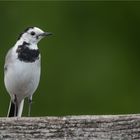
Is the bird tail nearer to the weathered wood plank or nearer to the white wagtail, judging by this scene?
the white wagtail

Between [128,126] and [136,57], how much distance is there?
7.86 m

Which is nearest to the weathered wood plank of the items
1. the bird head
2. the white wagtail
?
the white wagtail

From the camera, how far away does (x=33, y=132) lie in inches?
143

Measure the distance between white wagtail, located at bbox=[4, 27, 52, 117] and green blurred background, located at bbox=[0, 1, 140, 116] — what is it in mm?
3284

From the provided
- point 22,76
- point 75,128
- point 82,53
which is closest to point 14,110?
point 22,76

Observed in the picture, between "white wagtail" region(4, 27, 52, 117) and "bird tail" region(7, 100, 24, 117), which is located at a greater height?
"white wagtail" region(4, 27, 52, 117)

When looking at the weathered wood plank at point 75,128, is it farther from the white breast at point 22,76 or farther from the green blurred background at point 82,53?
the green blurred background at point 82,53

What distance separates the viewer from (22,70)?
20.7ft

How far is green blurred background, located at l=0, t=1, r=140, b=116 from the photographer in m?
10.4

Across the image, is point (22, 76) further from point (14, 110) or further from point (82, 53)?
point (82, 53)

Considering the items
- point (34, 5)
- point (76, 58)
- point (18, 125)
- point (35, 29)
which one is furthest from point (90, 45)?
point (18, 125)

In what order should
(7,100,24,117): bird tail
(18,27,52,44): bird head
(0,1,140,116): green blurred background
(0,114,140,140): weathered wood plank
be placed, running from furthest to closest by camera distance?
1. (0,1,140,116): green blurred background
2. (18,27,52,44): bird head
3. (7,100,24,117): bird tail
4. (0,114,140,140): weathered wood plank

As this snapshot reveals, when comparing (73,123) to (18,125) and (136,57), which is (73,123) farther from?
(136,57)

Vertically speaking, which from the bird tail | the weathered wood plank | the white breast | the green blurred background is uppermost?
the green blurred background
